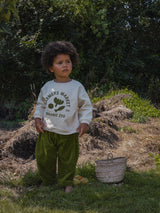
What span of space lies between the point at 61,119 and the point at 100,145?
1644 mm

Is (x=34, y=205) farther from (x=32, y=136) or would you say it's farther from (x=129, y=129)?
(x=129, y=129)

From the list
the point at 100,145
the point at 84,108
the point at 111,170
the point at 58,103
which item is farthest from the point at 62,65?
the point at 100,145

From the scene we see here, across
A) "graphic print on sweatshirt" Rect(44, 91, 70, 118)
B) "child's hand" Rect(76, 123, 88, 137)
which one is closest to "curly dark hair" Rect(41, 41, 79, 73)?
"graphic print on sweatshirt" Rect(44, 91, 70, 118)

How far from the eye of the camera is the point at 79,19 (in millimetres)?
8039

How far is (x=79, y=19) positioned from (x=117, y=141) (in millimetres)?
5112

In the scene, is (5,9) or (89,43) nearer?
(5,9)

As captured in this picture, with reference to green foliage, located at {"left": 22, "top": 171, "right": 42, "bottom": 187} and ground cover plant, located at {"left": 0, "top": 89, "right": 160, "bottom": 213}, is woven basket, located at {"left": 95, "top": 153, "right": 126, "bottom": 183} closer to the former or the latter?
ground cover plant, located at {"left": 0, "top": 89, "right": 160, "bottom": 213}

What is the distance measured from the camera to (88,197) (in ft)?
7.94

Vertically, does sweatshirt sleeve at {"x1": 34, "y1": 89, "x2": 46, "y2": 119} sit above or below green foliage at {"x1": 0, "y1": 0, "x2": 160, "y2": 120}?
below

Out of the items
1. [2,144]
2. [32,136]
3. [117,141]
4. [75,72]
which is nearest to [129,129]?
[117,141]

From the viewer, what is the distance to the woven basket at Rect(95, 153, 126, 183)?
2.74m

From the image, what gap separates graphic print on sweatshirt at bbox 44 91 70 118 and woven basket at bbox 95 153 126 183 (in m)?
0.74

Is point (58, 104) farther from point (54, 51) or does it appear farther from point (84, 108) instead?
point (54, 51)

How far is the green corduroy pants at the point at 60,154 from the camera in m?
2.64
